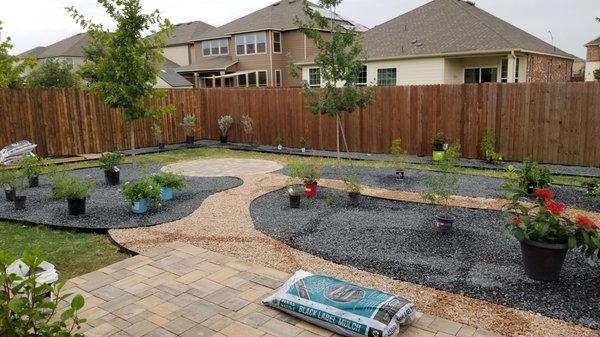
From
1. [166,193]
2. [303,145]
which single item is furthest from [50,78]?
[166,193]

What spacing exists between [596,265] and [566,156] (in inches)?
267

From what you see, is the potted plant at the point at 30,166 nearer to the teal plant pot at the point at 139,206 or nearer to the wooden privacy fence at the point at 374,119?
the teal plant pot at the point at 139,206

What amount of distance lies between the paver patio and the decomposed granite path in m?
0.16

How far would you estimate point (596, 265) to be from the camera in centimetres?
459

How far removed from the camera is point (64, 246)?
5.60 m

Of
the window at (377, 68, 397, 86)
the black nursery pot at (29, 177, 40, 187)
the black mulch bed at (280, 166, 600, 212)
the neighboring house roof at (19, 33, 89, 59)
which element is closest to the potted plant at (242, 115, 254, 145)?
the black mulch bed at (280, 166, 600, 212)

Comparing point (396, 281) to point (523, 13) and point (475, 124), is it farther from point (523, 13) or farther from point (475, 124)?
point (523, 13)

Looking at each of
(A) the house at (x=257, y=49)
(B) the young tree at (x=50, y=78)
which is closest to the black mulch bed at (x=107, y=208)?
(B) the young tree at (x=50, y=78)

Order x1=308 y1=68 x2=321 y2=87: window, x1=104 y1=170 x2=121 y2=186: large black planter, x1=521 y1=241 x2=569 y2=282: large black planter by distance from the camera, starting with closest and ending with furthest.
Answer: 1. x1=521 y1=241 x2=569 y2=282: large black planter
2. x1=104 y1=170 x2=121 y2=186: large black planter
3. x1=308 y1=68 x2=321 y2=87: window

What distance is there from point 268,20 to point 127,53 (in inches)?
835

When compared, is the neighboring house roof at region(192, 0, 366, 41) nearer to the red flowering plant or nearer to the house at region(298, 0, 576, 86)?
the house at region(298, 0, 576, 86)

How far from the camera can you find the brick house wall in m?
18.7

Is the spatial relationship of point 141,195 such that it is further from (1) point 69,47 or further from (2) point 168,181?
(1) point 69,47

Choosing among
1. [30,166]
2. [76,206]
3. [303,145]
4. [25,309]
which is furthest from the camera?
[303,145]
